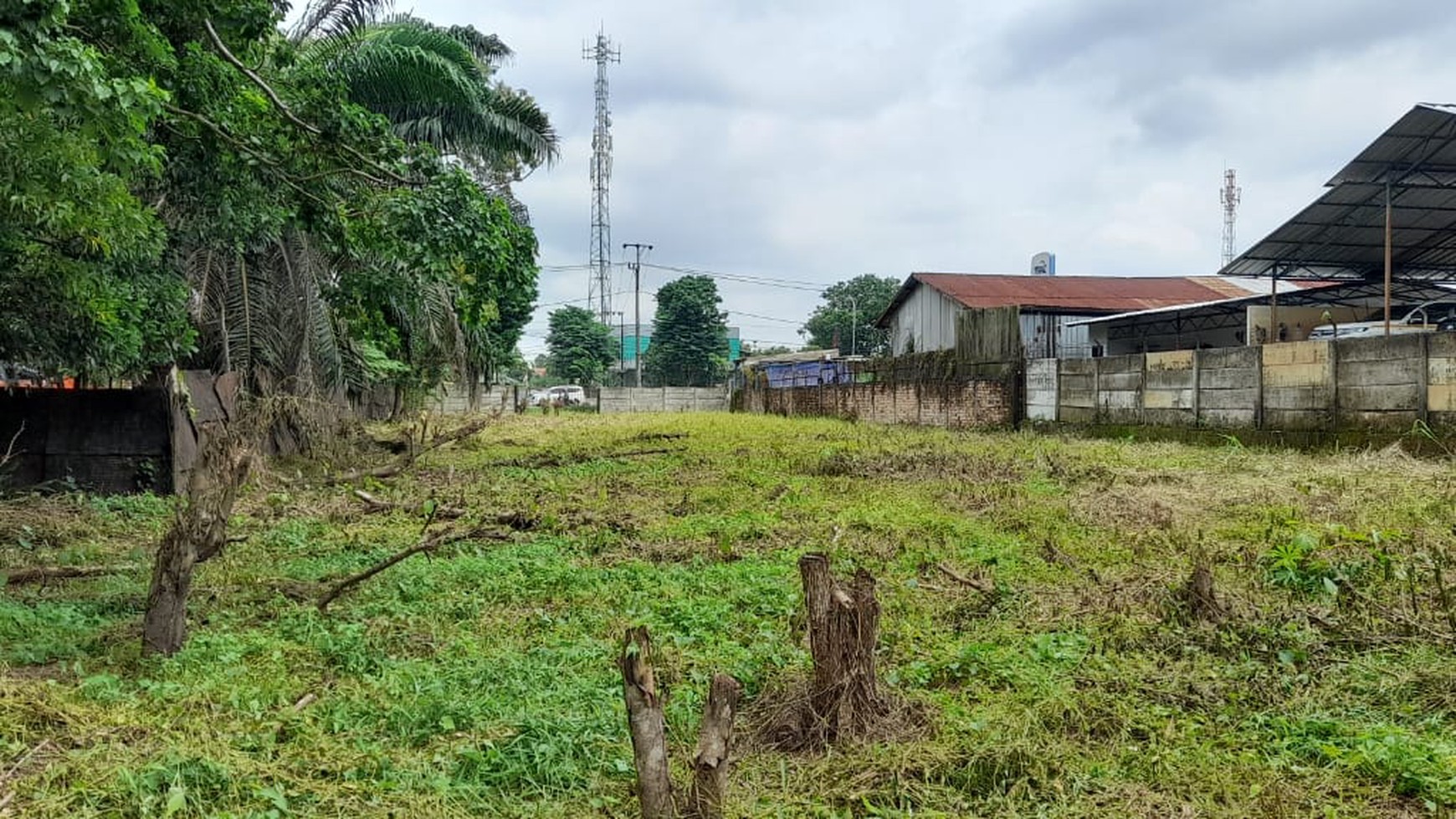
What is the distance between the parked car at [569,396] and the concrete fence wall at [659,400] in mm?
2006

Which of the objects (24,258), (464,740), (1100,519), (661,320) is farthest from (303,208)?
(661,320)

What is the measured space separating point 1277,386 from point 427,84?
12.4 meters

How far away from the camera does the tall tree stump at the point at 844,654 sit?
2920 millimetres

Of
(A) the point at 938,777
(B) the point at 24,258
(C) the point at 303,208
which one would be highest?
(C) the point at 303,208

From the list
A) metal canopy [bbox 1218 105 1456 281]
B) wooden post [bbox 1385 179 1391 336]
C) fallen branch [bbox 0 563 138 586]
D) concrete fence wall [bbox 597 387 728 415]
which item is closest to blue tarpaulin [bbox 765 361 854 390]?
concrete fence wall [bbox 597 387 728 415]

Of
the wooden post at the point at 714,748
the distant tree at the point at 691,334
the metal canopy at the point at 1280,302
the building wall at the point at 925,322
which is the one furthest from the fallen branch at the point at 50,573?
the distant tree at the point at 691,334

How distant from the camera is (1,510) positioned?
7.22 metres

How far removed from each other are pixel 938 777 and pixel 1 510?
826 cm

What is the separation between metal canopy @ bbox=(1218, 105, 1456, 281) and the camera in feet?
42.6

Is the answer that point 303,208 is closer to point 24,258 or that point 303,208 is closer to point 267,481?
point 24,258

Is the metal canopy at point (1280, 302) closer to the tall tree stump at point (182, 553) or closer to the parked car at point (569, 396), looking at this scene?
the tall tree stump at point (182, 553)

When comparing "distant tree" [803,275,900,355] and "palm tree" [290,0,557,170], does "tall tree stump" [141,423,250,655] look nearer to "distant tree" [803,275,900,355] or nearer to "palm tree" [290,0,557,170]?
"palm tree" [290,0,557,170]

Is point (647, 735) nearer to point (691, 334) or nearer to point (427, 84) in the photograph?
point (427, 84)

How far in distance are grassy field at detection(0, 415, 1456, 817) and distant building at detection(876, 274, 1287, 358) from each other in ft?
57.4
